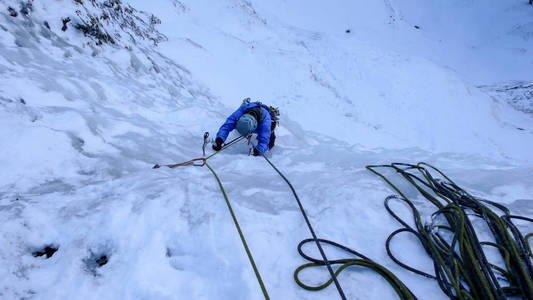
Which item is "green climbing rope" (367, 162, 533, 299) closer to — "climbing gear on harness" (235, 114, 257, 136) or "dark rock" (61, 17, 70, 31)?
"climbing gear on harness" (235, 114, 257, 136)

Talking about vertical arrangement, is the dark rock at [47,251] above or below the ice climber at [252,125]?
below

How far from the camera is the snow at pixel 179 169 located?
157cm

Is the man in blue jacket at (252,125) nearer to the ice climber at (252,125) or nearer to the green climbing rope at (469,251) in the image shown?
the ice climber at (252,125)

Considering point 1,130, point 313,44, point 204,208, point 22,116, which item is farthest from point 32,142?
point 313,44

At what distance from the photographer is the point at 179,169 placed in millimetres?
2930

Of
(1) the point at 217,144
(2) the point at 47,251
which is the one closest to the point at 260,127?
(1) the point at 217,144

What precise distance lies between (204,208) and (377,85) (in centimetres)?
1038

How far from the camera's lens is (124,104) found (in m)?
4.09

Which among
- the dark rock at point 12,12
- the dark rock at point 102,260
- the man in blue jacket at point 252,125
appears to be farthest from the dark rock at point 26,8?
the dark rock at point 102,260

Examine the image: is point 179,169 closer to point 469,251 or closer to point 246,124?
point 246,124

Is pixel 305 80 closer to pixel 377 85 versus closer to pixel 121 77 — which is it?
pixel 377 85

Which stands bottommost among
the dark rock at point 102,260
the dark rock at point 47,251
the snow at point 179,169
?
the dark rock at point 47,251

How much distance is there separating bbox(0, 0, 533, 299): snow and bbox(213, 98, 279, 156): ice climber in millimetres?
327

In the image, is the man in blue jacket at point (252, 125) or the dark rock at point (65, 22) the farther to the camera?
the dark rock at point (65, 22)
